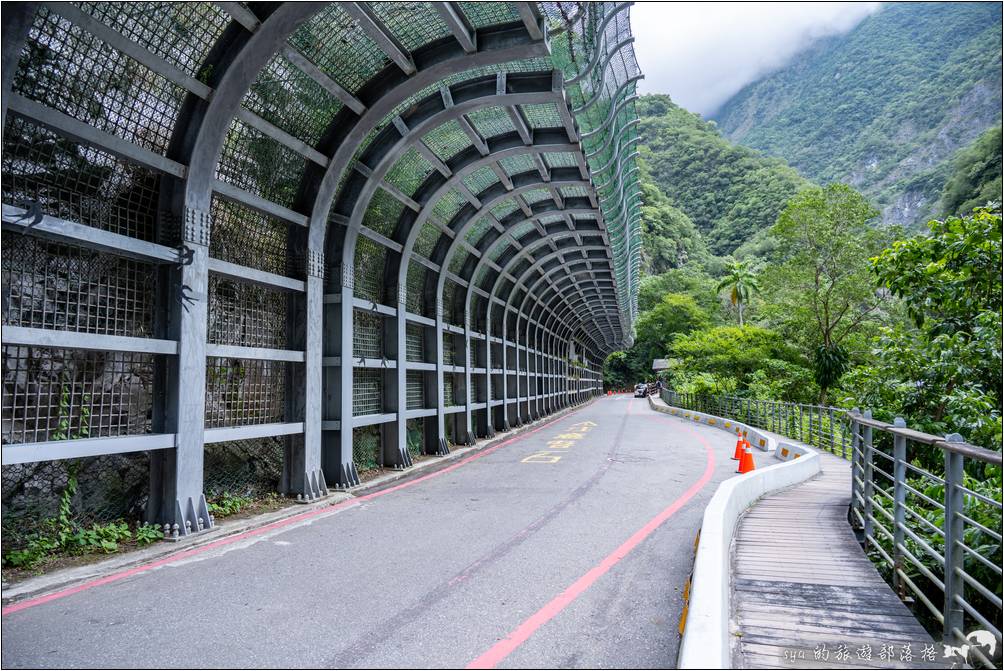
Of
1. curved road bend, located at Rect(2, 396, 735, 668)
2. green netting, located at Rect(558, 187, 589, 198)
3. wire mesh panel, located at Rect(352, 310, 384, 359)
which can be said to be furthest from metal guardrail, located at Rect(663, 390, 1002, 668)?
A: green netting, located at Rect(558, 187, 589, 198)

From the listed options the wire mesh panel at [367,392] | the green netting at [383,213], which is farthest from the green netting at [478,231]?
the wire mesh panel at [367,392]

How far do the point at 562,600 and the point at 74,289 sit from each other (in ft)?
17.4

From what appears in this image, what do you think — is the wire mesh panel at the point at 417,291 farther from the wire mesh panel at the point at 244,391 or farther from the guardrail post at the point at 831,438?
the guardrail post at the point at 831,438

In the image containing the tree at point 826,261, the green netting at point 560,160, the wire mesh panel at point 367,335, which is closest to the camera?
the wire mesh panel at point 367,335

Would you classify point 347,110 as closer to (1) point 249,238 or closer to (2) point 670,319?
(1) point 249,238

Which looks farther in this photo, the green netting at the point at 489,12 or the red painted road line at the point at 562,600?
the green netting at the point at 489,12

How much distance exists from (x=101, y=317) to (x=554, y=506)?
18.6ft

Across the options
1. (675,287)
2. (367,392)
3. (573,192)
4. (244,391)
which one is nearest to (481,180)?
(573,192)

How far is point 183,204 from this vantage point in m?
6.55

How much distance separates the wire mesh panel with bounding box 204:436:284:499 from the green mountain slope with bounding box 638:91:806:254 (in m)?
86.6

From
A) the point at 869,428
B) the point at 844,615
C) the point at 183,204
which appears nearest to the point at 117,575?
the point at 183,204

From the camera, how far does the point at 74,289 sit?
5.91 m

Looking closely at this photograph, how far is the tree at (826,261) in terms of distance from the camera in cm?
2534

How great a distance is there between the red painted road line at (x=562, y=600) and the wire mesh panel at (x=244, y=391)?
491 cm
